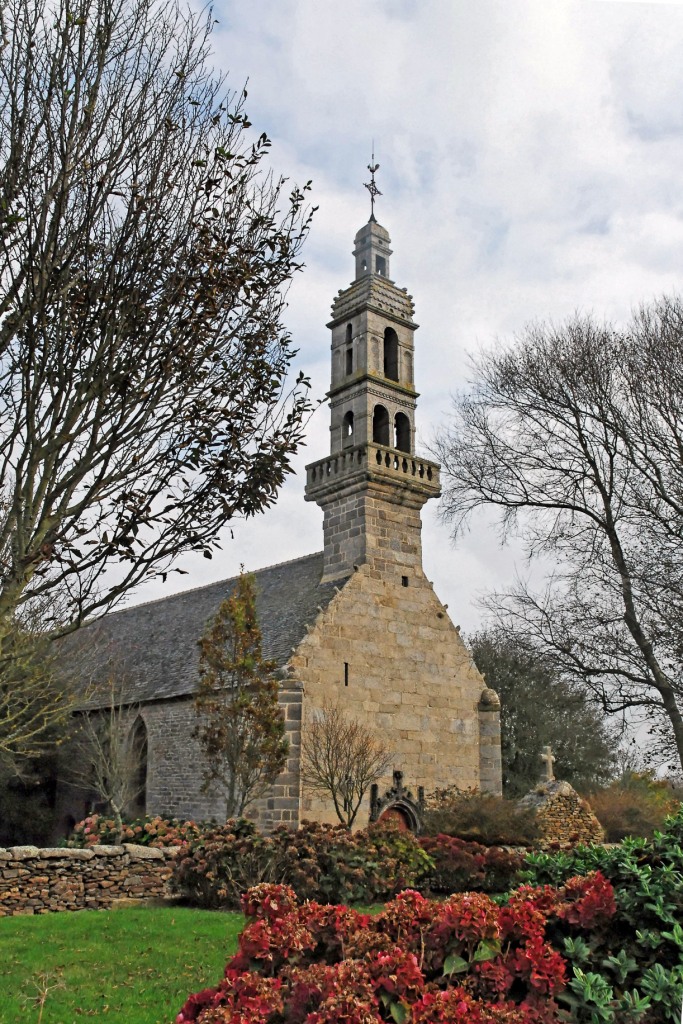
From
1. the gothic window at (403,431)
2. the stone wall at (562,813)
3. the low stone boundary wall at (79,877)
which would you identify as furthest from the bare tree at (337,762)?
the gothic window at (403,431)

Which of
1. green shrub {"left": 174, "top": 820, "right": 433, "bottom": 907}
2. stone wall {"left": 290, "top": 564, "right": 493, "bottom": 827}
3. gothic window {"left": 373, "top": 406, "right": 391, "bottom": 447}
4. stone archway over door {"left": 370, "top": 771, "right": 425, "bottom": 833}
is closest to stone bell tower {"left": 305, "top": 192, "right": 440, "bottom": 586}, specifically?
gothic window {"left": 373, "top": 406, "right": 391, "bottom": 447}

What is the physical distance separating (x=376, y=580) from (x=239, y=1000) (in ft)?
57.9

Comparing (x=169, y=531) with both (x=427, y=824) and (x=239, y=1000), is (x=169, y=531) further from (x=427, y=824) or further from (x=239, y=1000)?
(x=427, y=824)

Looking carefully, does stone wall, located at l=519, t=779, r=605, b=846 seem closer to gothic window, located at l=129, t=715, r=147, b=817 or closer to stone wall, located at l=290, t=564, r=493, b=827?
stone wall, located at l=290, t=564, r=493, b=827

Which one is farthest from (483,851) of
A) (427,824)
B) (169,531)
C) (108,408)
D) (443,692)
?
(108,408)

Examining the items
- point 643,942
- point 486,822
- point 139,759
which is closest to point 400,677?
point 486,822

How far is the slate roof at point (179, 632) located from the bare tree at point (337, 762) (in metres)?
1.78

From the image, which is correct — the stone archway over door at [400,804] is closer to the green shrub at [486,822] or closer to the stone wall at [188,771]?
the green shrub at [486,822]

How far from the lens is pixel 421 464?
23.3 m

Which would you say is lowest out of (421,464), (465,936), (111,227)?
(465,936)

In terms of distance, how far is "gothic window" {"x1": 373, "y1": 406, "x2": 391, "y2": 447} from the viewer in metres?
23.5

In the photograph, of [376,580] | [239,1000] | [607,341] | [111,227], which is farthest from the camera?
[376,580]

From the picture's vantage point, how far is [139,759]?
24906 millimetres

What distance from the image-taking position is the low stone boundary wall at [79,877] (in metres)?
14.0
